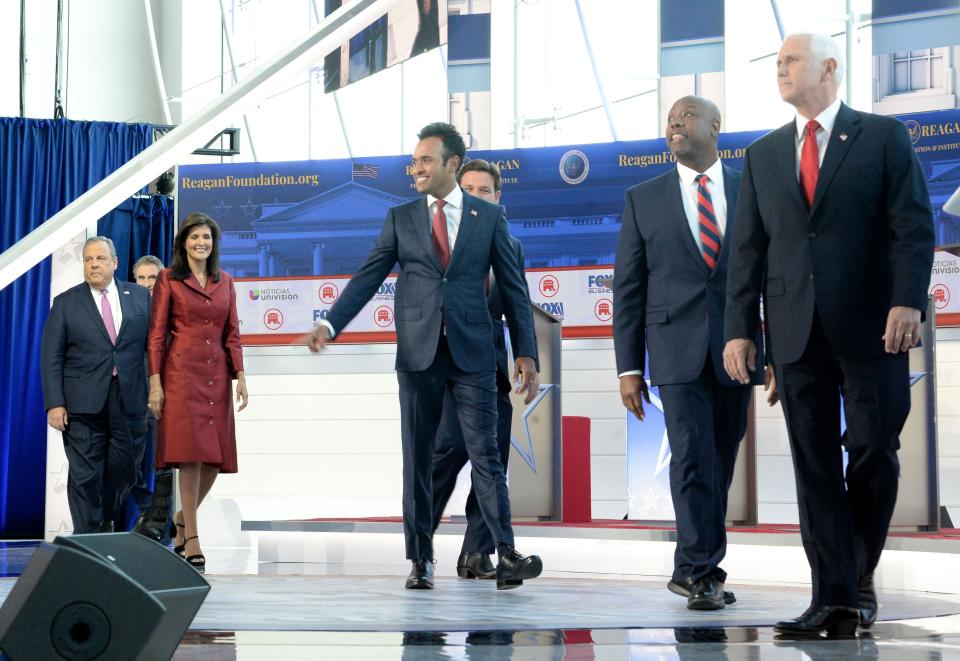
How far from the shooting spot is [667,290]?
3.84 meters

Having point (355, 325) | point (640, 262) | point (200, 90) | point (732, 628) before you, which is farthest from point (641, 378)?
point (200, 90)

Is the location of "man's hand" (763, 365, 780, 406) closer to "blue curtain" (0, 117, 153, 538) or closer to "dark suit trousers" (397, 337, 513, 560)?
"dark suit trousers" (397, 337, 513, 560)

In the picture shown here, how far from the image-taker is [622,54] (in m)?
10.4

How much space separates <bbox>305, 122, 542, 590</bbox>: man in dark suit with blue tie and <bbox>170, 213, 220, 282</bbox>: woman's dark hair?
1426mm

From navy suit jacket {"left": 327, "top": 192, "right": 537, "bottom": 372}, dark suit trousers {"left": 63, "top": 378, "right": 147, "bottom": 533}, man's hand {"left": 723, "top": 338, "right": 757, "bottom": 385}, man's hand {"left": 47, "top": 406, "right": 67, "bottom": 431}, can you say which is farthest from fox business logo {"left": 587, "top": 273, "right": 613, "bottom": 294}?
man's hand {"left": 723, "top": 338, "right": 757, "bottom": 385}

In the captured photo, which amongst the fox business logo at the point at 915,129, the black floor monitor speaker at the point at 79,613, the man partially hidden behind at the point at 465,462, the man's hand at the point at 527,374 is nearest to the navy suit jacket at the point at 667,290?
the man's hand at the point at 527,374

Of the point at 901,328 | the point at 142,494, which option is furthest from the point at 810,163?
the point at 142,494

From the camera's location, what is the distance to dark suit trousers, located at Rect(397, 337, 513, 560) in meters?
4.12

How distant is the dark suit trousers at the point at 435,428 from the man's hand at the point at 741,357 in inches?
44.6

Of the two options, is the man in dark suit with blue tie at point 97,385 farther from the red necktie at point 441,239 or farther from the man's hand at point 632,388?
the man's hand at point 632,388

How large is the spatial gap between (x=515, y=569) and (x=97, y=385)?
8.84 feet

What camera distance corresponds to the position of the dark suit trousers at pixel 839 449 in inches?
116

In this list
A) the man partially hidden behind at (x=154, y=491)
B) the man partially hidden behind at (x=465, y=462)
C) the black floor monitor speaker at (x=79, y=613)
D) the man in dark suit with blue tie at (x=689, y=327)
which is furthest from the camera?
the man partially hidden behind at (x=154, y=491)

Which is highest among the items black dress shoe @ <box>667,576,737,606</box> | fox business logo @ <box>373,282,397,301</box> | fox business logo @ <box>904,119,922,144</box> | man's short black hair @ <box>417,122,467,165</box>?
fox business logo @ <box>904,119,922,144</box>
